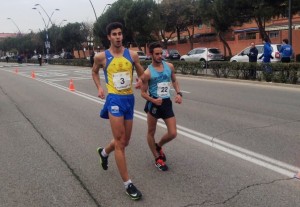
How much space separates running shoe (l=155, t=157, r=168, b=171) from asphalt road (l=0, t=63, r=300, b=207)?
77 millimetres

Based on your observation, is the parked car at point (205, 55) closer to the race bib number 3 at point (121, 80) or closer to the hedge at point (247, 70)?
the hedge at point (247, 70)

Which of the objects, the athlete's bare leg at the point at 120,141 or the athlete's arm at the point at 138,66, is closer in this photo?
the athlete's bare leg at the point at 120,141

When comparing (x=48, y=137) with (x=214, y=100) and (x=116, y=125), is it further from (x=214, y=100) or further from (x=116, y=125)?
(x=214, y=100)

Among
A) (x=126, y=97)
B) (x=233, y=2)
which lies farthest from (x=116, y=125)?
(x=233, y=2)

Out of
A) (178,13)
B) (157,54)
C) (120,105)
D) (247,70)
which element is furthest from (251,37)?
(120,105)

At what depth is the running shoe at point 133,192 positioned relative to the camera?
4554 mm

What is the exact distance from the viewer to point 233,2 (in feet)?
110

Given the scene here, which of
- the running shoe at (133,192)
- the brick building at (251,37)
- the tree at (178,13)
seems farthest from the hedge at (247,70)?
the tree at (178,13)

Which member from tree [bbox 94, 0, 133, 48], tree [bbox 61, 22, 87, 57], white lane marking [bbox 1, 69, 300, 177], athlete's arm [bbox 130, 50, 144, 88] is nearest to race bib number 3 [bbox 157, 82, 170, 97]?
athlete's arm [bbox 130, 50, 144, 88]

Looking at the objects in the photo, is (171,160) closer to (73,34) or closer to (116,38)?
(116,38)

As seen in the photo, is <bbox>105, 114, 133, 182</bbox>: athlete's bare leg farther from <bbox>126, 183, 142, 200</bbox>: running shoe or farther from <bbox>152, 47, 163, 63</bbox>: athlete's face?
<bbox>152, 47, 163, 63</bbox>: athlete's face

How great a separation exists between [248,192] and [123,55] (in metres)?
2.10

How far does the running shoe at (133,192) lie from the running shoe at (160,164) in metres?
1.04

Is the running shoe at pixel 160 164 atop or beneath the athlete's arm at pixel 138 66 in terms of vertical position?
beneath
